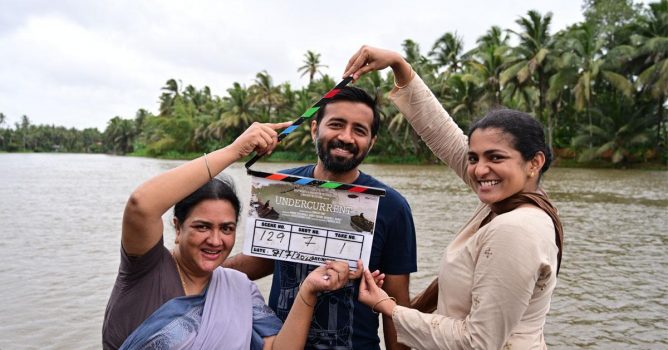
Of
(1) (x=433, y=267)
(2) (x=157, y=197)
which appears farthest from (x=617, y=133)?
(2) (x=157, y=197)

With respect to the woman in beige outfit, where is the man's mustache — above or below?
above

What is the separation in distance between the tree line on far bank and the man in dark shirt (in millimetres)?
20803

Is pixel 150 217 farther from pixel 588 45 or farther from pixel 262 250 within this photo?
pixel 588 45

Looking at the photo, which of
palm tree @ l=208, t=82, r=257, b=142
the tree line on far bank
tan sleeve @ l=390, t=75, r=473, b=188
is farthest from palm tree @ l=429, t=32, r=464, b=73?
tan sleeve @ l=390, t=75, r=473, b=188

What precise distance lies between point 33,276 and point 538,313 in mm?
7777

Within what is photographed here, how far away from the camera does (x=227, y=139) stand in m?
56.4

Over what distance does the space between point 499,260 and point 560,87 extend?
33.0 m

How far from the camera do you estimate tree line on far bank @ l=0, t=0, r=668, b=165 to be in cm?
3088

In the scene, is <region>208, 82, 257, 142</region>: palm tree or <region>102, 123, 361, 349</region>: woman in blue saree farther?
<region>208, 82, 257, 142</region>: palm tree

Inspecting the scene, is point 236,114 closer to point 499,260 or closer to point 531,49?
point 531,49

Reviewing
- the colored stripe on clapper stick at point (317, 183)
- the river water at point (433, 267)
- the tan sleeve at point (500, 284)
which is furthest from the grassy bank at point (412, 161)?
the tan sleeve at point (500, 284)

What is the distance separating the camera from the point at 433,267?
7.99 meters

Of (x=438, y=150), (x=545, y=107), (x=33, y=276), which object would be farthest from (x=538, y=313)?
(x=545, y=107)

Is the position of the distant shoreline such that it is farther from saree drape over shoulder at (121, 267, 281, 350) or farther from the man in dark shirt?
saree drape over shoulder at (121, 267, 281, 350)
